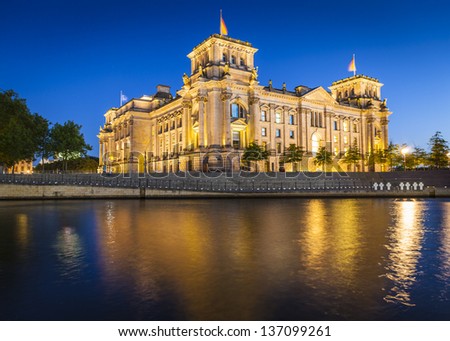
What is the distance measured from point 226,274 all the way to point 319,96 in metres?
86.2

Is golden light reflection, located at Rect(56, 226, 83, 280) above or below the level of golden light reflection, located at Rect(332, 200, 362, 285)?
above

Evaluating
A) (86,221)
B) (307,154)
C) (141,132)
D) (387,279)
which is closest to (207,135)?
(307,154)

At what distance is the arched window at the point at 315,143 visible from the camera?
8925 cm

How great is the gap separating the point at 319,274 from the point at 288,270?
0.92 m

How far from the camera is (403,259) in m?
11.5

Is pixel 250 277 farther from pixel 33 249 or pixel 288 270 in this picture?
pixel 33 249

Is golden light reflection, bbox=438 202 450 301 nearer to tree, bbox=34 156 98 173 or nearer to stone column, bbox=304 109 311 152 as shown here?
stone column, bbox=304 109 311 152

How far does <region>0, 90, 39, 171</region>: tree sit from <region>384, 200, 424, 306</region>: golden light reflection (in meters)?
A: 60.8

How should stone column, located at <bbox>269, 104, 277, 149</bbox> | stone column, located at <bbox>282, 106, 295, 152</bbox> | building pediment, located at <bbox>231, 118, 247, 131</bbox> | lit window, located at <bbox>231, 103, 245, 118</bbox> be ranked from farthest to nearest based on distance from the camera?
stone column, located at <bbox>282, 106, 295, 152</bbox> → stone column, located at <bbox>269, 104, 277, 149</bbox> → lit window, located at <bbox>231, 103, 245, 118</bbox> → building pediment, located at <bbox>231, 118, 247, 131</bbox>

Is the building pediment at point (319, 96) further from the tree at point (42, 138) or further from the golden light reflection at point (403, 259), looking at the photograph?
the golden light reflection at point (403, 259)

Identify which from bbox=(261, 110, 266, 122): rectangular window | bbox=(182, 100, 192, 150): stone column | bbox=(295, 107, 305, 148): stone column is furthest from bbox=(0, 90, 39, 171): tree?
bbox=(295, 107, 305, 148): stone column

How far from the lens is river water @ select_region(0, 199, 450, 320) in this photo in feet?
23.1

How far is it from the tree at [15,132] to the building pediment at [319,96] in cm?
6076

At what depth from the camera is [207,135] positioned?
241 ft
